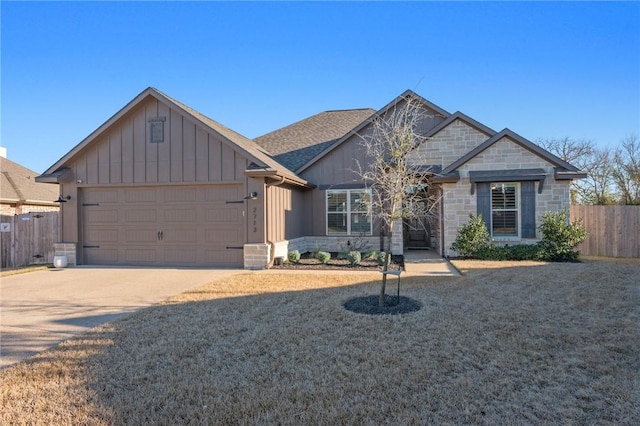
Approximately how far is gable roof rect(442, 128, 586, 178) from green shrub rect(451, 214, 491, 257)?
1879 millimetres

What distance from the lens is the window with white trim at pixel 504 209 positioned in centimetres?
1215

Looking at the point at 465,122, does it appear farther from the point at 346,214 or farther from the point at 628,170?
the point at 628,170

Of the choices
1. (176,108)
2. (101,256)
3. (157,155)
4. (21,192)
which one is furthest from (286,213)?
(21,192)

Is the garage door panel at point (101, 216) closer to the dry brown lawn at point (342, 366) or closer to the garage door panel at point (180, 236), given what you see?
the garage door panel at point (180, 236)

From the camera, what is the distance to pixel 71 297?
739 cm

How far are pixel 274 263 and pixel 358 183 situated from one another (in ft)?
15.3

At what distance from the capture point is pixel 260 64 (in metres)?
14.7

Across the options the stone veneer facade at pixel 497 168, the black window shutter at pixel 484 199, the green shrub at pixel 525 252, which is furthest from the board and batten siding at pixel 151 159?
the green shrub at pixel 525 252

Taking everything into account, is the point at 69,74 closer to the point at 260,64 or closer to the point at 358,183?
the point at 260,64

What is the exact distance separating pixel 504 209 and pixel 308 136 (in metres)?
9.55

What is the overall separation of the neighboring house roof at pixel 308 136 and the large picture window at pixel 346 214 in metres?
2.21

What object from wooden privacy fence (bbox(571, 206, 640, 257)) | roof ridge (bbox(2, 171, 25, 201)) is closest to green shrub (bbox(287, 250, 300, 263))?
wooden privacy fence (bbox(571, 206, 640, 257))

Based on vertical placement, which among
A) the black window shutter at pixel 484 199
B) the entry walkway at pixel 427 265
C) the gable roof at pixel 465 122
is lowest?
the entry walkway at pixel 427 265

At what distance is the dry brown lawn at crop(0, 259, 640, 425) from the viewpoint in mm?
3018
